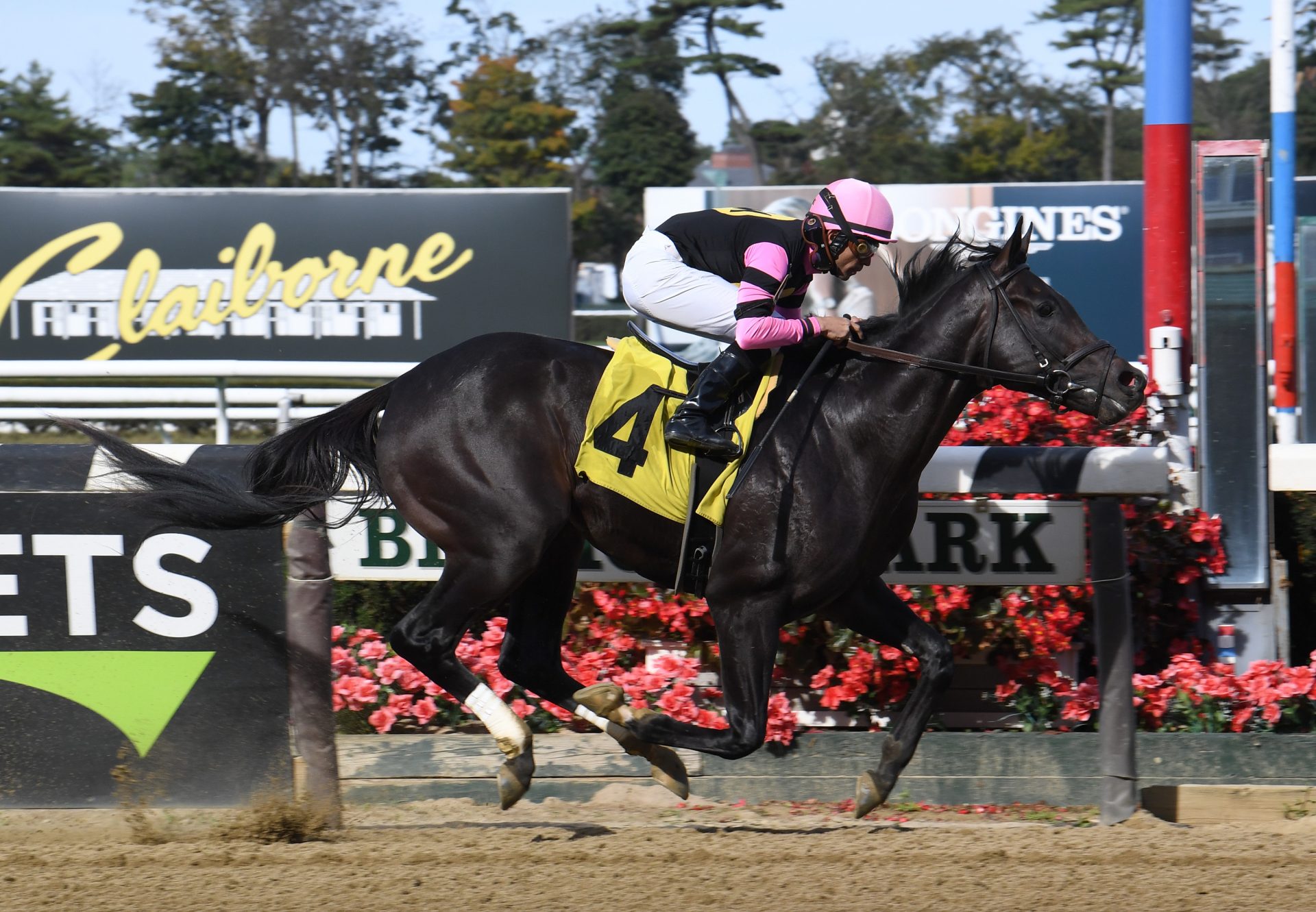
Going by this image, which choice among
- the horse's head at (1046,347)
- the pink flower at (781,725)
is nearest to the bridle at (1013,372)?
the horse's head at (1046,347)

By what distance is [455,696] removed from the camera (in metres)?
4.35

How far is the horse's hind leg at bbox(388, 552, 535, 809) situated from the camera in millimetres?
4215

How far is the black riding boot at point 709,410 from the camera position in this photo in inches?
157

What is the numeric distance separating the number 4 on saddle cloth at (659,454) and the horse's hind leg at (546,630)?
41cm

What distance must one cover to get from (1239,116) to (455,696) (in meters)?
34.2

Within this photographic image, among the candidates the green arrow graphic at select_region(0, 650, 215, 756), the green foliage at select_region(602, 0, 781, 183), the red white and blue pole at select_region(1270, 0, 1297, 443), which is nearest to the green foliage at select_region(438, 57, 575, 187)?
the green foliage at select_region(602, 0, 781, 183)

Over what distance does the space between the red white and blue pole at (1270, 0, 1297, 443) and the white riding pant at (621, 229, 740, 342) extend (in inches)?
143

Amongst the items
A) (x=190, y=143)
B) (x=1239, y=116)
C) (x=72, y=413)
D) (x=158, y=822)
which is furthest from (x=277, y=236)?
(x=1239, y=116)

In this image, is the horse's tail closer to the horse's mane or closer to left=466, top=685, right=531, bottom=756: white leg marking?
left=466, top=685, right=531, bottom=756: white leg marking

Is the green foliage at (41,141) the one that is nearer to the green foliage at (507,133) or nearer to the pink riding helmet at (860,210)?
the green foliage at (507,133)

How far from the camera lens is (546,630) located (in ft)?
14.9

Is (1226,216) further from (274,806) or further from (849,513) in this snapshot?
(274,806)

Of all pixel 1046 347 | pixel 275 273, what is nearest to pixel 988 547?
pixel 1046 347

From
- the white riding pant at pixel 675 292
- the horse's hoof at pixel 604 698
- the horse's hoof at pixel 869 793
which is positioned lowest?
the horse's hoof at pixel 869 793
